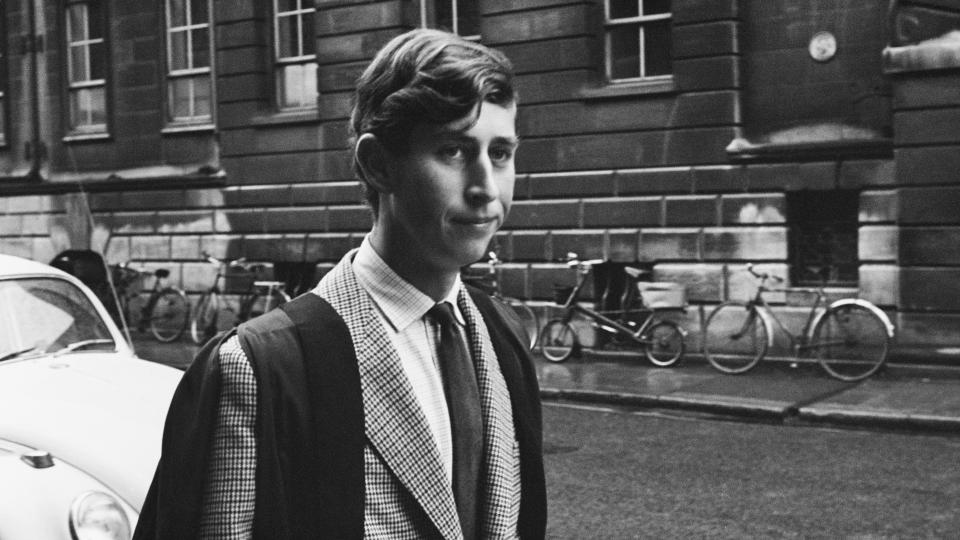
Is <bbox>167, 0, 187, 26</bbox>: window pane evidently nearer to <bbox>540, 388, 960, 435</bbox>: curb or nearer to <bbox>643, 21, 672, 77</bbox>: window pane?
<bbox>643, 21, 672, 77</bbox>: window pane

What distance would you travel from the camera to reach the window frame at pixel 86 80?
72.4 feet

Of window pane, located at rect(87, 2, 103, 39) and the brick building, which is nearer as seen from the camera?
the brick building

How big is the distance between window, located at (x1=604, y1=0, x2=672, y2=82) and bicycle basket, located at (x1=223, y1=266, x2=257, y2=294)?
611 cm

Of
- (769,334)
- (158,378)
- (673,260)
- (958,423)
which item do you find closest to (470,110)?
(158,378)

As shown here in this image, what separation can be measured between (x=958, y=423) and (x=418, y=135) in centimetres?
950

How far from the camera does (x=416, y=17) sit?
18375 mm

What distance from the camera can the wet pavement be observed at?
36.9ft

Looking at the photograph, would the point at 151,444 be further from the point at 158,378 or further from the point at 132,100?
the point at 132,100

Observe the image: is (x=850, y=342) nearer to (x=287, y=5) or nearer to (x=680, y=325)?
(x=680, y=325)

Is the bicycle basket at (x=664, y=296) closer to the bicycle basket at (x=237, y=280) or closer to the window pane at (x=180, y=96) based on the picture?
the bicycle basket at (x=237, y=280)

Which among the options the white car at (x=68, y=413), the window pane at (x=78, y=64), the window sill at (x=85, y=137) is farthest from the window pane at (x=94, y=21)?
the white car at (x=68, y=413)

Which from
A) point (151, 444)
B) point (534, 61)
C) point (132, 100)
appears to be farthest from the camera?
point (132, 100)

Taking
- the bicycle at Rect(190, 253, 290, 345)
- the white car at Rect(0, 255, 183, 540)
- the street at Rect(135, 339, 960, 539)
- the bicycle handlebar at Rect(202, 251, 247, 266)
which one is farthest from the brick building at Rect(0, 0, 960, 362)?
the white car at Rect(0, 255, 183, 540)

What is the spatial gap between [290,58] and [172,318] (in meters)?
3.99
